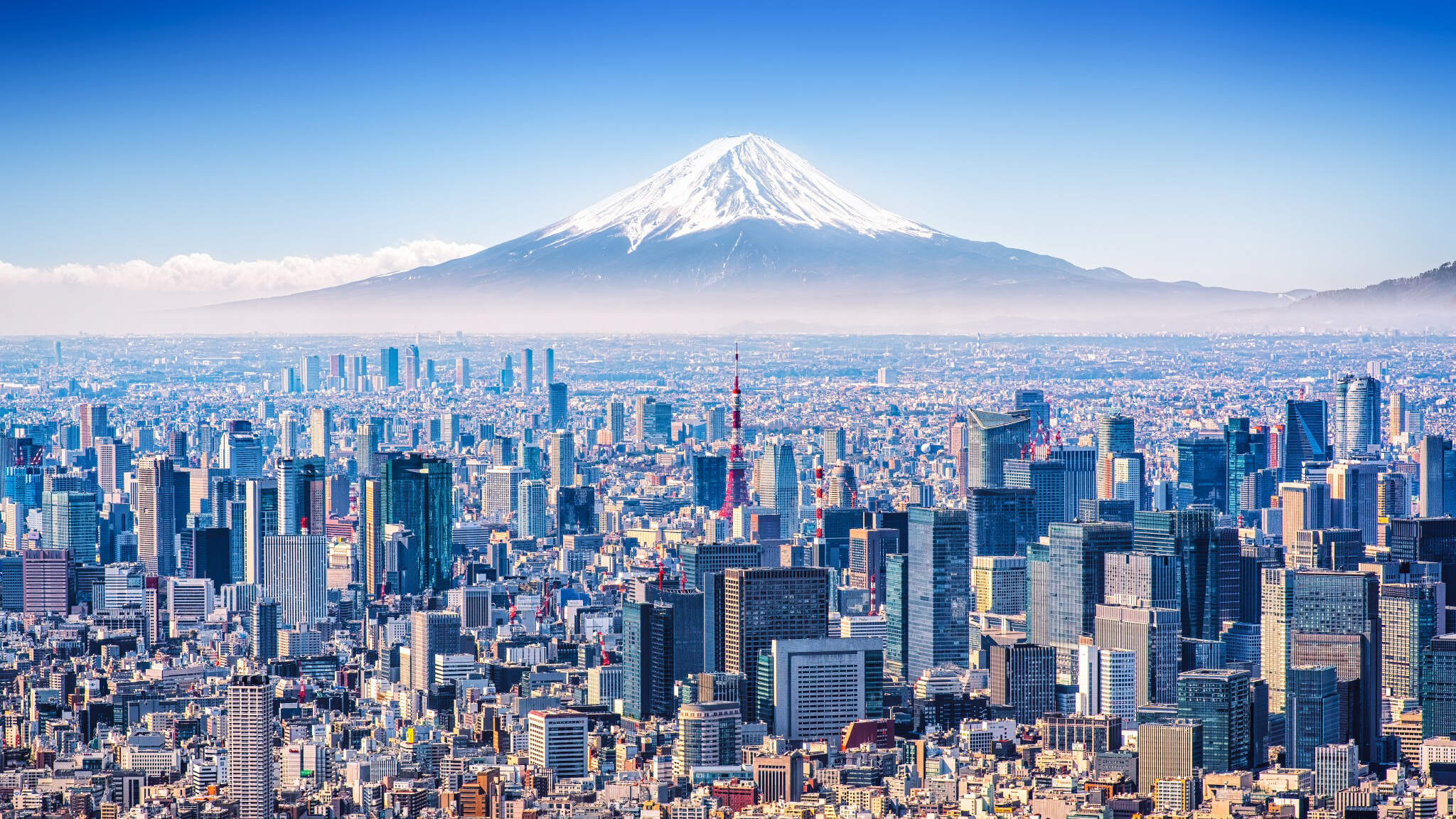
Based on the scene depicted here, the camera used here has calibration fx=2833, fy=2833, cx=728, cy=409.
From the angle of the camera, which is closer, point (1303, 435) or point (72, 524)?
point (72, 524)

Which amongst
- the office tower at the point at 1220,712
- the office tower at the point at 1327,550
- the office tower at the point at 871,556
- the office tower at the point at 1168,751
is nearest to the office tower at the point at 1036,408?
the office tower at the point at 871,556

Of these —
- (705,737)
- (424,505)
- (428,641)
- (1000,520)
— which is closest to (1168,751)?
(705,737)

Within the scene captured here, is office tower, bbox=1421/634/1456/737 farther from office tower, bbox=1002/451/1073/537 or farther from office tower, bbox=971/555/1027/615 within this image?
office tower, bbox=1002/451/1073/537

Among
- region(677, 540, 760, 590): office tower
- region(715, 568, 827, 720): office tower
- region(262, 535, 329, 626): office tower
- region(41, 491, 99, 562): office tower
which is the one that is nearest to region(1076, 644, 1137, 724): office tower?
region(715, 568, 827, 720): office tower

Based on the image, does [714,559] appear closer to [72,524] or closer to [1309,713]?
[1309,713]

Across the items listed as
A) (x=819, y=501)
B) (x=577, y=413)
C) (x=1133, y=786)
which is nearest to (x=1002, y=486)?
(x=819, y=501)

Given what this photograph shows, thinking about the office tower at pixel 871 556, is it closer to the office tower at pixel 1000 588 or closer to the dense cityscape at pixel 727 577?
the dense cityscape at pixel 727 577
